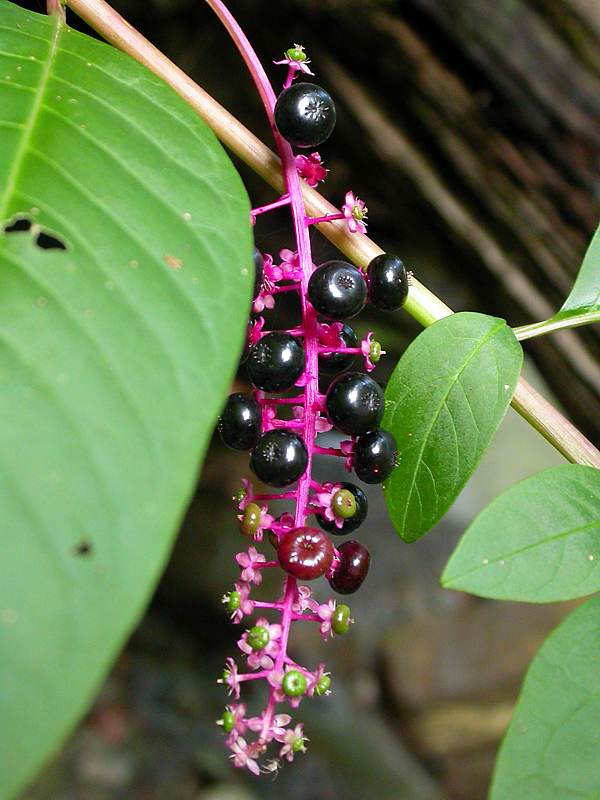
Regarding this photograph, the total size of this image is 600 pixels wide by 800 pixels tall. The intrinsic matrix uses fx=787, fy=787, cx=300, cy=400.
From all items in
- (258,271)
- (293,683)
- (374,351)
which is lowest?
(293,683)

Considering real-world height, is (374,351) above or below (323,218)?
below

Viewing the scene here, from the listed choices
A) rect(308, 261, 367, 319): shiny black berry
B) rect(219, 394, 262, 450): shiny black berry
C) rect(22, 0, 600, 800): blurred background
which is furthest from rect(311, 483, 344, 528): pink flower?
rect(22, 0, 600, 800): blurred background

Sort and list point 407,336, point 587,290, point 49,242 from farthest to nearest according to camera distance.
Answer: point 407,336 < point 587,290 < point 49,242

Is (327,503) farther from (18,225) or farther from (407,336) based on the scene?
(407,336)

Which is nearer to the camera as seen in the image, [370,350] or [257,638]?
[257,638]

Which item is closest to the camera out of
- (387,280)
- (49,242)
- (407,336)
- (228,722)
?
(49,242)

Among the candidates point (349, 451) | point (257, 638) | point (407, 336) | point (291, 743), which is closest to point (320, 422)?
point (349, 451)

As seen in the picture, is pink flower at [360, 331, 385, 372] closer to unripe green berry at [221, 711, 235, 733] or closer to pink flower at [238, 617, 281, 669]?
pink flower at [238, 617, 281, 669]

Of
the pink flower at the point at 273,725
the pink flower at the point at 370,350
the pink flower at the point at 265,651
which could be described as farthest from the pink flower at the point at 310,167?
the pink flower at the point at 273,725
